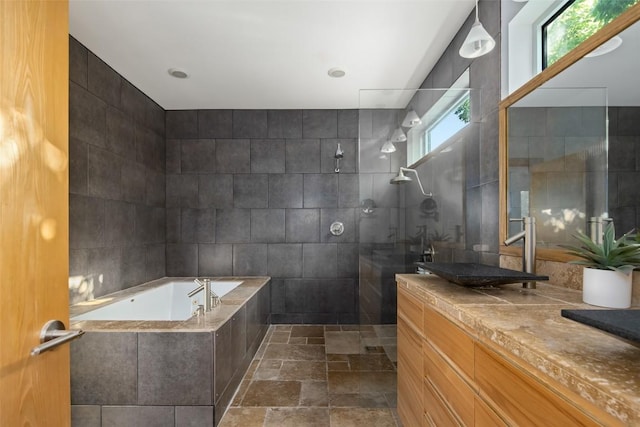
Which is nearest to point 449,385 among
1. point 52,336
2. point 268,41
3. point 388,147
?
point 52,336

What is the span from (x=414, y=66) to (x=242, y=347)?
2959 millimetres

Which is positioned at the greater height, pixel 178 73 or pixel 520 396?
pixel 178 73

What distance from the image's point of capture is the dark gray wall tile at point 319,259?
159 inches

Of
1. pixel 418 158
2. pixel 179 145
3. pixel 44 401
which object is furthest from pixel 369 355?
pixel 179 145

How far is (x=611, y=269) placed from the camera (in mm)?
1085

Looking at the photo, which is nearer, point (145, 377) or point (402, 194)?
point (145, 377)

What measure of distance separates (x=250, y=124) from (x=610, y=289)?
12.6 ft

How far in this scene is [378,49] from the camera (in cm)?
269

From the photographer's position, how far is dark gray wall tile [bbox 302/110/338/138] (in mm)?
4074

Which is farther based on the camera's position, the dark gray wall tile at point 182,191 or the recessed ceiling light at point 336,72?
the dark gray wall tile at point 182,191

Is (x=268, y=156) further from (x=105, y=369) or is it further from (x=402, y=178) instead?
(x=105, y=369)

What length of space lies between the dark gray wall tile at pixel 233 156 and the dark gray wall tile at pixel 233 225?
546 millimetres

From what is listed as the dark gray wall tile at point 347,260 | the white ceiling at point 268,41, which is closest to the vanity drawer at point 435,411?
the white ceiling at point 268,41

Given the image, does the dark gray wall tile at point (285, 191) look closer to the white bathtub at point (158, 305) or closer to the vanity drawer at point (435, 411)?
the white bathtub at point (158, 305)
